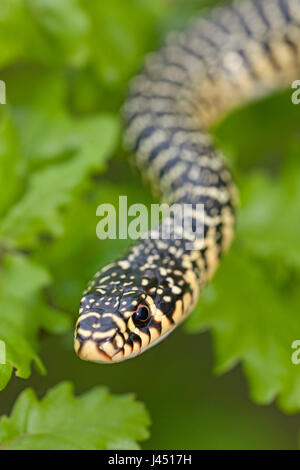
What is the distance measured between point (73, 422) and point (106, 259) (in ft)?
3.28

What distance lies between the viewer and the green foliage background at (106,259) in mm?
2332

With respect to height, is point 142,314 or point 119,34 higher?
point 119,34

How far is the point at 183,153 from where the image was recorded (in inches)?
136

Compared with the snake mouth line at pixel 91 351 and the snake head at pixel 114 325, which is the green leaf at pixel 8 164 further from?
the snake mouth line at pixel 91 351

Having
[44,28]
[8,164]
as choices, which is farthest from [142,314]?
[44,28]

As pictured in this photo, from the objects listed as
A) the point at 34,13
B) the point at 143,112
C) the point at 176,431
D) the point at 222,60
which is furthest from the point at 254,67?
the point at 176,431

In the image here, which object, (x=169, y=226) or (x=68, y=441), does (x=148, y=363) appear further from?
(x=68, y=441)

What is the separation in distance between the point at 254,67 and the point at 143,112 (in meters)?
1.10

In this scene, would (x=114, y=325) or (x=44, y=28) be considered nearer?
(x=114, y=325)

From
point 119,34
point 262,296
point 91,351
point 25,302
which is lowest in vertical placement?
point 91,351

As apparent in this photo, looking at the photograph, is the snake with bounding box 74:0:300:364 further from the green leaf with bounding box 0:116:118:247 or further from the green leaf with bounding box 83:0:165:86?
the green leaf with bounding box 0:116:118:247

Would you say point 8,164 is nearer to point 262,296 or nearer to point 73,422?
point 73,422

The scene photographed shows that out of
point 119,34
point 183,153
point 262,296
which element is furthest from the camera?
point 119,34

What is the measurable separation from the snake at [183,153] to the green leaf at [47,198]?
0.32 m
